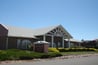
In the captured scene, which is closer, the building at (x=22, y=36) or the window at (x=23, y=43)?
the building at (x=22, y=36)

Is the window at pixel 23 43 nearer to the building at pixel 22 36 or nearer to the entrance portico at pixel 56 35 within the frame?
the building at pixel 22 36

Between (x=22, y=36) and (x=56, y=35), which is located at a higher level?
(x=56, y=35)

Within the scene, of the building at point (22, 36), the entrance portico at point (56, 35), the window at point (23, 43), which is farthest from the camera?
the entrance portico at point (56, 35)

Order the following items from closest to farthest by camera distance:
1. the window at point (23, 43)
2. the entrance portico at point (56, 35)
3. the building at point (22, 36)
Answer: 1. the building at point (22, 36)
2. the window at point (23, 43)
3. the entrance portico at point (56, 35)

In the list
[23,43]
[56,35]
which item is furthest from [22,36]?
[56,35]

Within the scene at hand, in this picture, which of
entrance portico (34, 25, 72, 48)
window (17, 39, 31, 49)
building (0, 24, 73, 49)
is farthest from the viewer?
entrance portico (34, 25, 72, 48)

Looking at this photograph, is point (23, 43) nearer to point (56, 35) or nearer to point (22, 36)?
point (22, 36)

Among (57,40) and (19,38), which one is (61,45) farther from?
(19,38)

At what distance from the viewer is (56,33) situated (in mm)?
43469

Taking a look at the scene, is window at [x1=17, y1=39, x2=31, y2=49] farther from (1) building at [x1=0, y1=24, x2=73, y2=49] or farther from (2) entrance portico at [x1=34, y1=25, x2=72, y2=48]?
(2) entrance portico at [x1=34, y1=25, x2=72, y2=48]

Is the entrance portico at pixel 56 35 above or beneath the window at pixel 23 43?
above

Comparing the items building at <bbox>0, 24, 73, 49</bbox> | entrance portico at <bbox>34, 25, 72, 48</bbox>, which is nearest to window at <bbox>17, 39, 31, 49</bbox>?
building at <bbox>0, 24, 73, 49</bbox>

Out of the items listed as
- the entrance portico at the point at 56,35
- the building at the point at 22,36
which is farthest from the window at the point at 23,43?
the entrance portico at the point at 56,35

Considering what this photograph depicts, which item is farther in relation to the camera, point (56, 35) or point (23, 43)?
point (56, 35)
